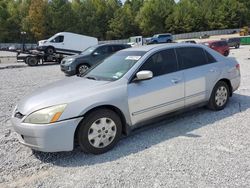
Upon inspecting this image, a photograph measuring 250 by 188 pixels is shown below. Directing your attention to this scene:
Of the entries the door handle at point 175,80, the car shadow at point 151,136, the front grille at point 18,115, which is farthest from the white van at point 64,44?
the front grille at point 18,115

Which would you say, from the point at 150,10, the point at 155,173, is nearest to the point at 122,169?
the point at 155,173

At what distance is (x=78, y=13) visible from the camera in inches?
2970

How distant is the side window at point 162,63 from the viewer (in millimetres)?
4828

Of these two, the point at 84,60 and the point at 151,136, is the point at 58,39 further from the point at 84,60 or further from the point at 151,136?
the point at 151,136

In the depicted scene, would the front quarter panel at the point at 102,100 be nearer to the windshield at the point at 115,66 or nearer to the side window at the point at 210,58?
the windshield at the point at 115,66

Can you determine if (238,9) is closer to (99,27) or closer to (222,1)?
(222,1)

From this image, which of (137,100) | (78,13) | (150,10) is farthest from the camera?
(150,10)

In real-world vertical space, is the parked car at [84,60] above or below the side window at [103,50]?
below

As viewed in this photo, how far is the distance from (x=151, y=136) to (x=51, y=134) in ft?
5.78

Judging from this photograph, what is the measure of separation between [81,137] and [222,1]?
3610 inches

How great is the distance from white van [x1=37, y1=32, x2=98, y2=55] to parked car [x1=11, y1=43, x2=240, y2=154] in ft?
61.4

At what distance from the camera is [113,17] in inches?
3184

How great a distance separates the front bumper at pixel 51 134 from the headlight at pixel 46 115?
0.06m

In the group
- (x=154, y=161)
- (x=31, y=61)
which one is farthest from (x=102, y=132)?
(x=31, y=61)
